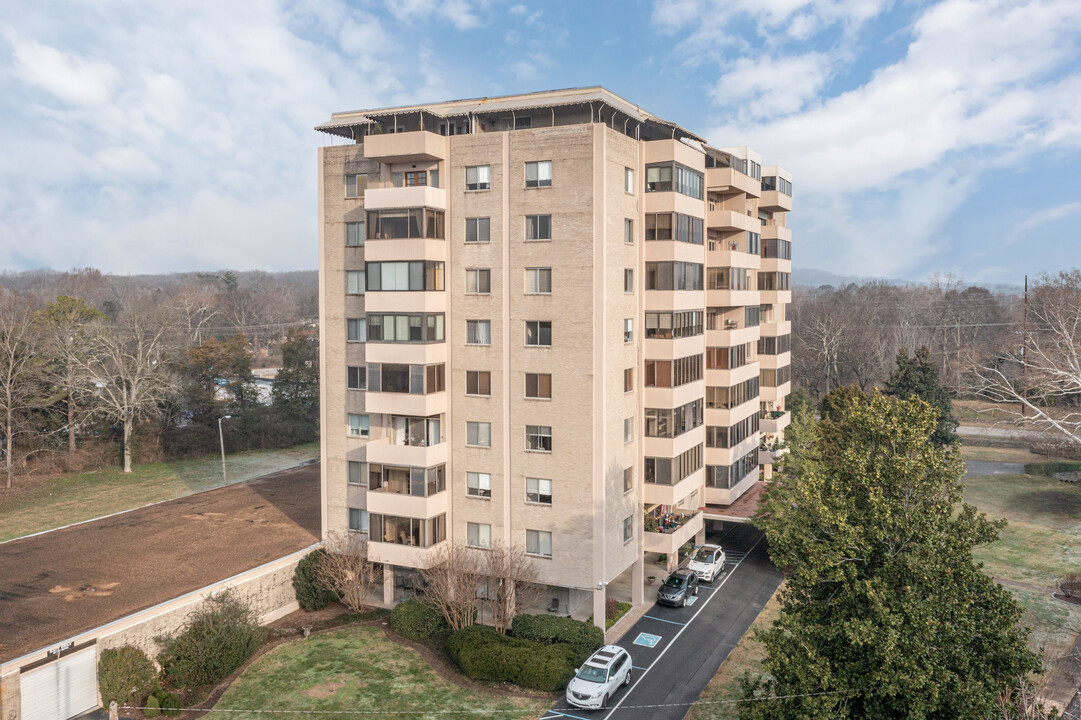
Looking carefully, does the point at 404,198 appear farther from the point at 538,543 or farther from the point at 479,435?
the point at 538,543

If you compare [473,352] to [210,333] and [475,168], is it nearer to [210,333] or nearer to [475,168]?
[475,168]

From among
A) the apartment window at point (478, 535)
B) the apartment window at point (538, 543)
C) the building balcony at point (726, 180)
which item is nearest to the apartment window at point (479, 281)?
the apartment window at point (478, 535)

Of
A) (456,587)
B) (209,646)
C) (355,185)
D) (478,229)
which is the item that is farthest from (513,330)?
(209,646)

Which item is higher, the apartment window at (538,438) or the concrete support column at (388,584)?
the apartment window at (538,438)

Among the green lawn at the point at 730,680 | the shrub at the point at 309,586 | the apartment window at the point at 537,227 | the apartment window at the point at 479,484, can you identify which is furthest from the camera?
the shrub at the point at 309,586

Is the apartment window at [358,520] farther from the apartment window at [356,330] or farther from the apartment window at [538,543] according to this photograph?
the apartment window at [538,543]

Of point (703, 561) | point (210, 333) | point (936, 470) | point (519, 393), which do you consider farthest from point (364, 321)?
point (210, 333)

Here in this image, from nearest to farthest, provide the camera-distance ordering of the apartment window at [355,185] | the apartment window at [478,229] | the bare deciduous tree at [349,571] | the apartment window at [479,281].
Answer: the apartment window at [478,229] < the apartment window at [479,281] < the bare deciduous tree at [349,571] < the apartment window at [355,185]

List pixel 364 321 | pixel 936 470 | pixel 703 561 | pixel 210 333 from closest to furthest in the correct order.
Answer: pixel 936 470
pixel 364 321
pixel 703 561
pixel 210 333
